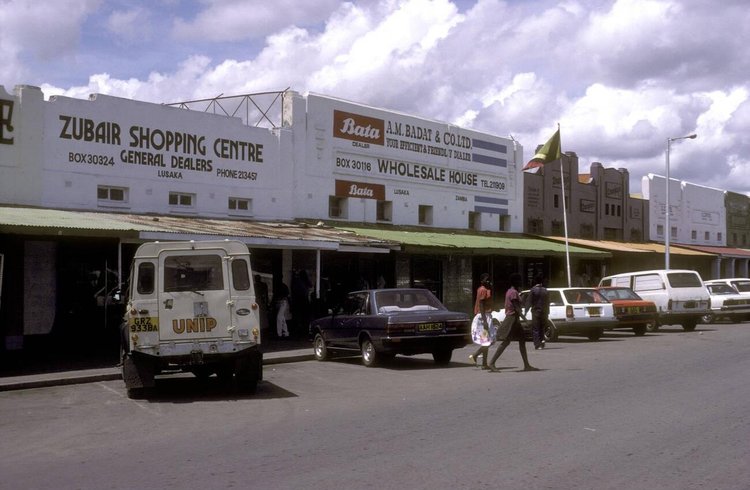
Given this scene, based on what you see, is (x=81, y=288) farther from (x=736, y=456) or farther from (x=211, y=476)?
(x=736, y=456)

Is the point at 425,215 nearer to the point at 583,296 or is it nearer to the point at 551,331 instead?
the point at 583,296

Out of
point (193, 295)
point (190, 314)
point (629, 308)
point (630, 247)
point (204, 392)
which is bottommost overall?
point (204, 392)

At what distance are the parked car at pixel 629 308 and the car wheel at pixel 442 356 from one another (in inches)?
289

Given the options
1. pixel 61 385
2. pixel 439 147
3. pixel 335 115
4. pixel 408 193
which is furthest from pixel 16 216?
pixel 439 147

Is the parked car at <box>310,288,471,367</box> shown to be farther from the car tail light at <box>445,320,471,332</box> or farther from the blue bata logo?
the blue bata logo

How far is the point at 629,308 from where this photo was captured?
2255 cm

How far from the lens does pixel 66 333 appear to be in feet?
64.7

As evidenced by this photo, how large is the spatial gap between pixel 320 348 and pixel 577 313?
23.8 feet

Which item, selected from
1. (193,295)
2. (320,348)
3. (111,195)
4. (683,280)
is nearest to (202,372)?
(193,295)

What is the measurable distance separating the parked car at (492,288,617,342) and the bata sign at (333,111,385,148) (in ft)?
29.6

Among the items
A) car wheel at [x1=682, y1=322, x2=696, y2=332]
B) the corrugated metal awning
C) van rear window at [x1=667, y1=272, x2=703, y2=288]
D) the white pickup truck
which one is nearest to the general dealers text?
the white pickup truck

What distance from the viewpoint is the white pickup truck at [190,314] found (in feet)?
39.9

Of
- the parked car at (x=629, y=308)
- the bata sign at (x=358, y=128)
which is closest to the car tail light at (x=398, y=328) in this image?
the parked car at (x=629, y=308)

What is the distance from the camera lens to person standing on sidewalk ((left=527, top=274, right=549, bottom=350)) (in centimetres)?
1898
